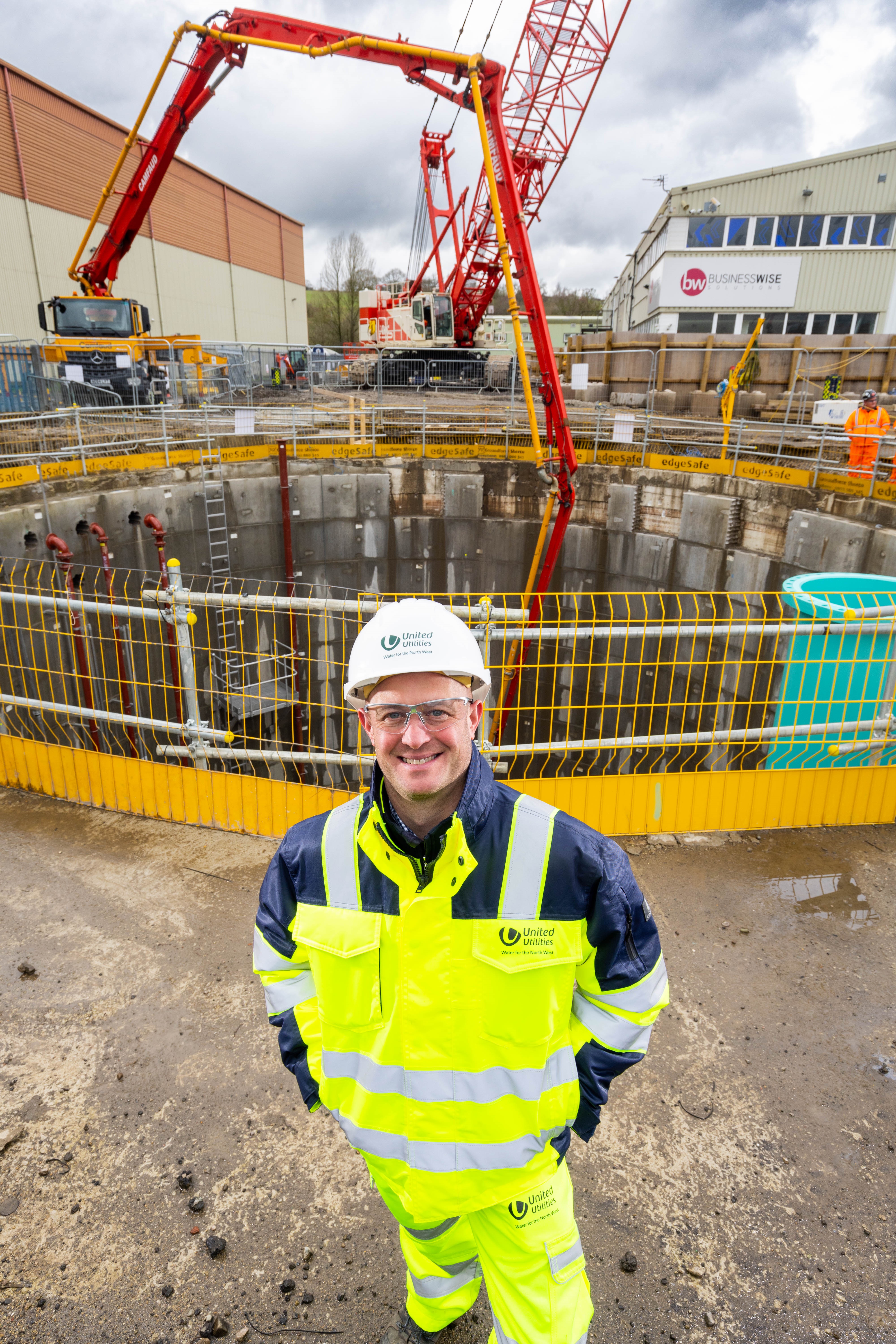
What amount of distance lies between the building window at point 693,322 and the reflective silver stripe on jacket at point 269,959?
31780mm

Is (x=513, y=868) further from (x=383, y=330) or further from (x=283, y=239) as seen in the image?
(x=283, y=239)

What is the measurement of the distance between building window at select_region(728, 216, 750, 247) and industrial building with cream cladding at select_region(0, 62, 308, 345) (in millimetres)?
16874

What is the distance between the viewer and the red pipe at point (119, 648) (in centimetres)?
745

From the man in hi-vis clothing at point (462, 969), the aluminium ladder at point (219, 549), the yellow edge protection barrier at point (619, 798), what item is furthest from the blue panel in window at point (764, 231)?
the man in hi-vis clothing at point (462, 969)

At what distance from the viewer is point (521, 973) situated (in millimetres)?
1604

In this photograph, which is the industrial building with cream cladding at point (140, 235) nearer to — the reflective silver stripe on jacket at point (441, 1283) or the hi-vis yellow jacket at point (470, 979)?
the hi-vis yellow jacket at point (470, 979)

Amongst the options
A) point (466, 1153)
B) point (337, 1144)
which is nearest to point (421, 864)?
point (466, 1153)

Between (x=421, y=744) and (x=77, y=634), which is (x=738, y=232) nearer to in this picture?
(x=77, y=634)

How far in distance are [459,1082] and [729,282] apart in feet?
107

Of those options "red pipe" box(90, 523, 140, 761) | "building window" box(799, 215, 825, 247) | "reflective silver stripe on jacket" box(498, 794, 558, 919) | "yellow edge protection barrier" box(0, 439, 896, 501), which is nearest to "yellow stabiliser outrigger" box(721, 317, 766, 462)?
"yellow edge protection barrier" box(0, 439, 896, 501)

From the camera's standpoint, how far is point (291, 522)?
1396cm

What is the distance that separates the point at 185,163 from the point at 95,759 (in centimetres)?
3363

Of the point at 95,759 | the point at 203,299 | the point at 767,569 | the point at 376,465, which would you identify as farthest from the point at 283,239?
the point at 95,759

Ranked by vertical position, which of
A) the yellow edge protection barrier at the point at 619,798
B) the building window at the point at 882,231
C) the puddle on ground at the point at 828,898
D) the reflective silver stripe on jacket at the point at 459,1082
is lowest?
the puddle on ground at the point at 828,898
